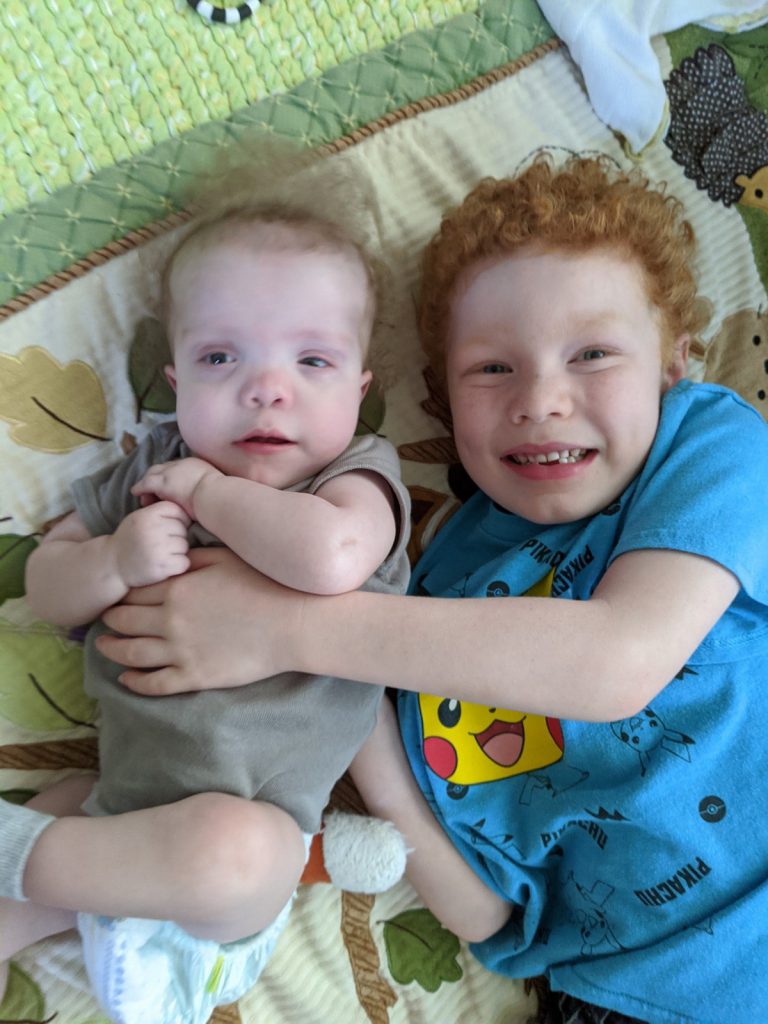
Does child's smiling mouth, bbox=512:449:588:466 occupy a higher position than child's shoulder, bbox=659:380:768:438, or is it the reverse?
child's smiling mouth, bbox=512:449:588:466

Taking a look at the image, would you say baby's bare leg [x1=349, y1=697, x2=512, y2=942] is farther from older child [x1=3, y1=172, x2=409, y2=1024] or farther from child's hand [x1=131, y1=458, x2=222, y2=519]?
child's hand [x1=131, y1=458, x2=222, y2=519]

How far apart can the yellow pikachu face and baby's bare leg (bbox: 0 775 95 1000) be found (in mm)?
432

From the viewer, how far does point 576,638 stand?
90 centimetres

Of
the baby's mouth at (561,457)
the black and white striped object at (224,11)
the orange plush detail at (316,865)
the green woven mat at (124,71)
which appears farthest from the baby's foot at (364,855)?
the black and white striped object at (224,11)

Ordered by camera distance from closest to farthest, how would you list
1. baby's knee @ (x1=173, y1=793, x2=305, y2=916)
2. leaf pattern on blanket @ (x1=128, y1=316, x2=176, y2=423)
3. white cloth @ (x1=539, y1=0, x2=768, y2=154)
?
baby's knee @ (x1=173, y1=793, x2=305, y2=916) < leaf pattern on blanket @ (x1=128, y1=316, x2=176, y2=423) < white cloth @ (x1=539, y1=0, x2=768, y2=154)

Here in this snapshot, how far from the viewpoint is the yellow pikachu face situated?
1.09 m

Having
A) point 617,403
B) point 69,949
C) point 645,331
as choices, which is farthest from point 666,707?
point 69,949

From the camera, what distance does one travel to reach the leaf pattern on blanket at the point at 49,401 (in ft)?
3.52

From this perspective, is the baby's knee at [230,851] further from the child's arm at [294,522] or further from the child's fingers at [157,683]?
the child's arm at [294,522]

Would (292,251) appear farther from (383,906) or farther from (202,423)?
(383,906)

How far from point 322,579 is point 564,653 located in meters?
0.26

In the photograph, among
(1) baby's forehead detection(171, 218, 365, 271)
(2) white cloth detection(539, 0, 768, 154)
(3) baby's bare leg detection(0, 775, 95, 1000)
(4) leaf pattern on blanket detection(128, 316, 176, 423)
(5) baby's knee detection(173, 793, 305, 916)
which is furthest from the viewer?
(2) white cloth detection(539, 0, 768, 154)

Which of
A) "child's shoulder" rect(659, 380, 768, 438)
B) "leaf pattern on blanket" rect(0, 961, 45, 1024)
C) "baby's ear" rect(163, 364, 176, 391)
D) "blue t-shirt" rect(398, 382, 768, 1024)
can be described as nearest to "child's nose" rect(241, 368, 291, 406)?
"baby's ear" rect(163, 364, 176, 391)

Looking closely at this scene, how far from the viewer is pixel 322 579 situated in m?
0.89
